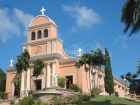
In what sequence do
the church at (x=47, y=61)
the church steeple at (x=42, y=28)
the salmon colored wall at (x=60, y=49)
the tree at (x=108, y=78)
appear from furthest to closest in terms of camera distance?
the church steeple at (x=42, y=28) < the salmon colored wall at (x=60, y=49) < the church at (x=47, y=61) < the tree at (x=108, y=78)

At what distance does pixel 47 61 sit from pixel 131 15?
18.7 metres

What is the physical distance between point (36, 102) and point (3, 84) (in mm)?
22586

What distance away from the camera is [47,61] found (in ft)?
114

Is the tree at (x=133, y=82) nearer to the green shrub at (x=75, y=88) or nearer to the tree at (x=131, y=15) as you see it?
the green shrub at (x=75, y=88)

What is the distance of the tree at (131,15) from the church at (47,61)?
1569 centimetres

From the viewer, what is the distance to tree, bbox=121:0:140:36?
58.4 ft

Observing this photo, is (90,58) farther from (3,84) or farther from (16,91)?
(3,84)

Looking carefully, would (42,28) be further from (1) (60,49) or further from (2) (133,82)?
(2) (133,82)

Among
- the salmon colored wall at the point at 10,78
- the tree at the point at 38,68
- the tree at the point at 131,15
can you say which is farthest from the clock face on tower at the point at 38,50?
the tree at the point at 131,15

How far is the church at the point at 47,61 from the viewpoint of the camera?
3428 cm

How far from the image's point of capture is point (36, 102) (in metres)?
24.8

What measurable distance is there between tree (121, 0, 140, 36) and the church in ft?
51.5

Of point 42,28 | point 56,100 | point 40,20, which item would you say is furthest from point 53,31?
point 56,100

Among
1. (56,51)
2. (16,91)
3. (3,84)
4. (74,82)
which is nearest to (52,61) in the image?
(56,51)
